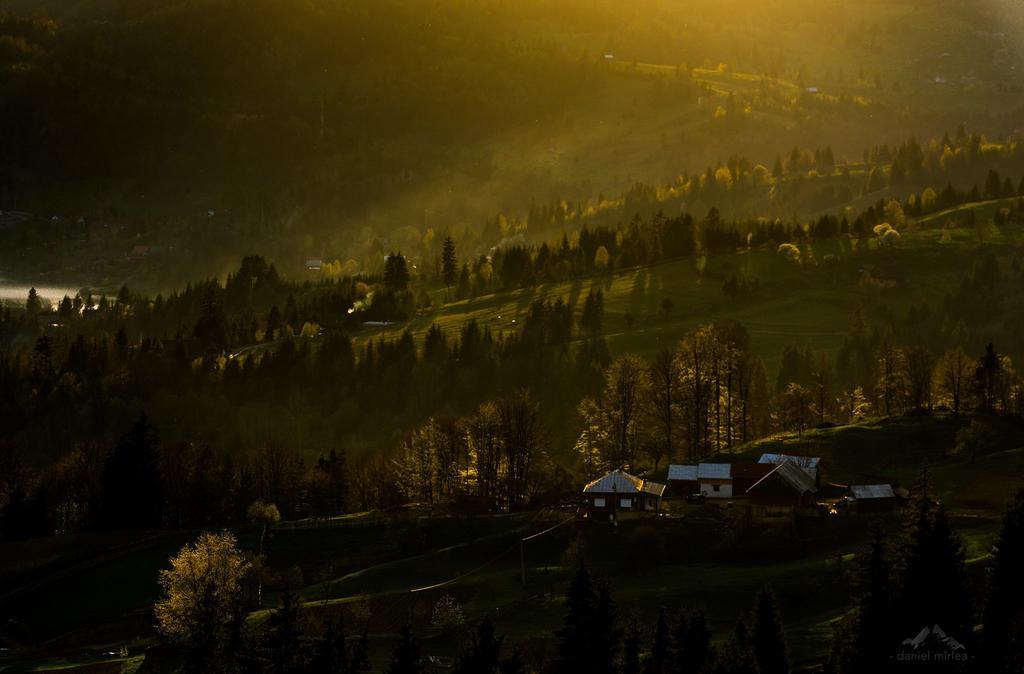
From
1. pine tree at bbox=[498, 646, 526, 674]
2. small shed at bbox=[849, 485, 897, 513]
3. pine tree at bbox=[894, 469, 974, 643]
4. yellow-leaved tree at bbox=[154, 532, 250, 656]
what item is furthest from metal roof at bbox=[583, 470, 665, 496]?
pine tree at bbox=[498, 646, 526, 674]

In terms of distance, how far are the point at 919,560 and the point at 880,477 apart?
138 feet

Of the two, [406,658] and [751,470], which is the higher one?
[751,470]

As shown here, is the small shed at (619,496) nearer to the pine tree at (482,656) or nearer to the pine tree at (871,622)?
the pine tree at (871,622)

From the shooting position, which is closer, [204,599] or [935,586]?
[935,586]

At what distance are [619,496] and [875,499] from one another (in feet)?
62.9

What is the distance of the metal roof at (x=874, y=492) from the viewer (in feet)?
320

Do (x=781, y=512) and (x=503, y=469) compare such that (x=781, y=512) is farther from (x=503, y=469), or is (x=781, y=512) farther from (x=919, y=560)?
(x=503, y=469)

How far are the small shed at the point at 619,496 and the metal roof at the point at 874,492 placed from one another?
15153 millimetres

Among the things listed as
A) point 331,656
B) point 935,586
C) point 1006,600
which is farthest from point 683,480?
point 331,656

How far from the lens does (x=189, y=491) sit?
13212 cm

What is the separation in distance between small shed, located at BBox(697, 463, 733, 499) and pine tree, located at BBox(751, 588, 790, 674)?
131 feet

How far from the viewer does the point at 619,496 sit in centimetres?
10281

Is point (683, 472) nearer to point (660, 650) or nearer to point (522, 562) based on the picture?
point (522, 562)

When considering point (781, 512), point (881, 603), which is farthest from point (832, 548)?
point (881, 603)
